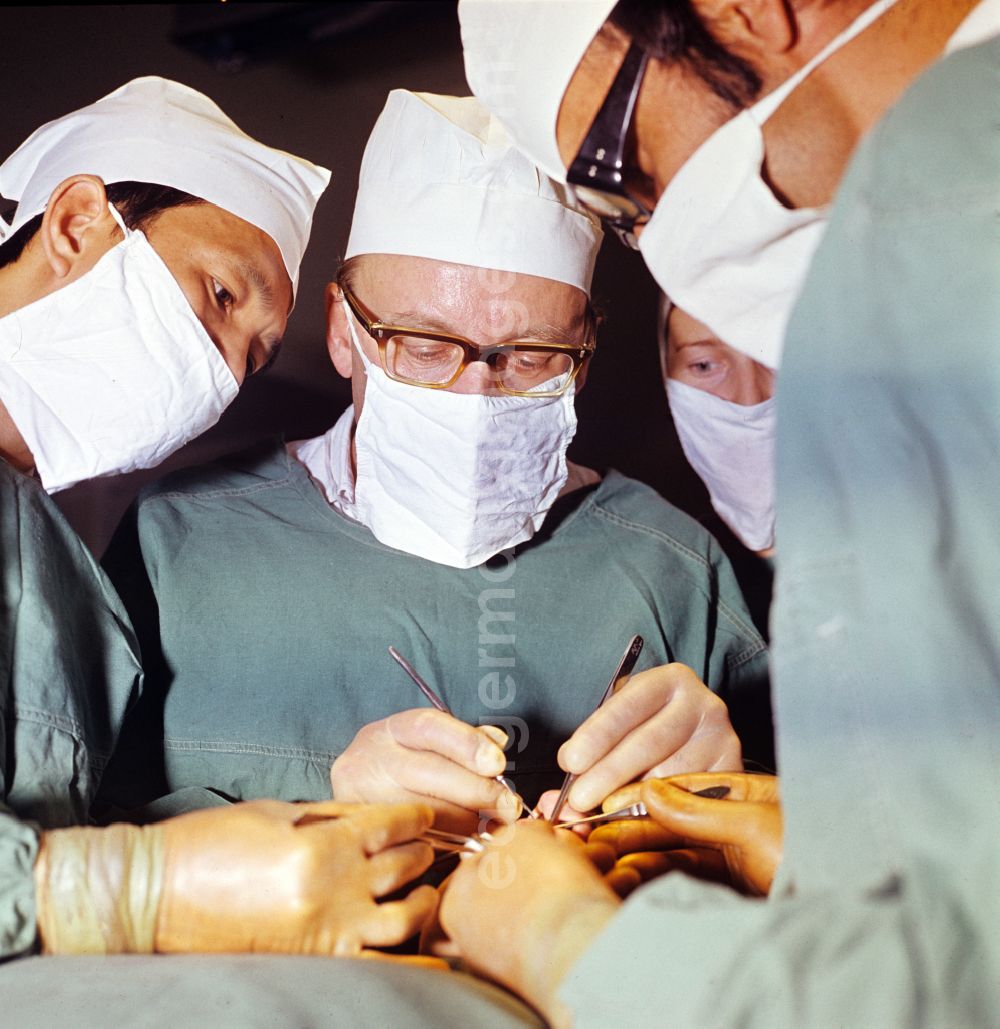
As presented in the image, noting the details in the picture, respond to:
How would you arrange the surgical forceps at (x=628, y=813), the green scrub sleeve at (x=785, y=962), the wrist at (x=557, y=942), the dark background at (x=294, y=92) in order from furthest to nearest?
the dark background at (x=294, y=92) → the surgical forceps at (x=628, y=813) → the wrist at (x=557, y=942) → the green scrub sleeve at (x=785, y=962)

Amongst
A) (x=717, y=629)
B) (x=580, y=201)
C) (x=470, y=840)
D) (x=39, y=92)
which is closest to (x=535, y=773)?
(x=470, y=840)

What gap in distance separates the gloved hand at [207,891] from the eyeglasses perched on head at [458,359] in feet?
1.51

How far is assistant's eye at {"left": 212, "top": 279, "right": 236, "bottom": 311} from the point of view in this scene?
3.01ft

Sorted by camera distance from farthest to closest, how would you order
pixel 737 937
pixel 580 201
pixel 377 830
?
pixel 580 201
pixel 377 830
pixel 737 937

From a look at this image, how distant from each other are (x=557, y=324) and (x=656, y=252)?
21 centimetres

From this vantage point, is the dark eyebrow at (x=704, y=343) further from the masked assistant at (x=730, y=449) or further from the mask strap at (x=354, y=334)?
the mask strap at (x=354, y=334)

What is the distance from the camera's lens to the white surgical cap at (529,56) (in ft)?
2.52

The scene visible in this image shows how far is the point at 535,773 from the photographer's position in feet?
2.93

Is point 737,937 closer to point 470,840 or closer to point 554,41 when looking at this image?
point 470,840

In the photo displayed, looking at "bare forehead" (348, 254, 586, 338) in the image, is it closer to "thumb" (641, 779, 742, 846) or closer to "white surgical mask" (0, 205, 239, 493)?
"white surgical mask" (0, 205, 239, 493)

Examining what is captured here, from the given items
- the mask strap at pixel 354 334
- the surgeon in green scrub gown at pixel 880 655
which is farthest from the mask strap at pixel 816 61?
the mask strap at pixel 354 334

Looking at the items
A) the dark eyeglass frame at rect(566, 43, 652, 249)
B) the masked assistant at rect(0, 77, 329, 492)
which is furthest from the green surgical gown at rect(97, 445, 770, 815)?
the dark eyeglass frame at rect(566, 43, 652, 249)

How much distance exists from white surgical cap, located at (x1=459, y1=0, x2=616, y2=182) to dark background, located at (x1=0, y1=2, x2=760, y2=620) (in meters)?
0.06

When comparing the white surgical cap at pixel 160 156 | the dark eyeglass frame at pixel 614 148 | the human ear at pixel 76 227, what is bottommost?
the human ear at pixel 76 227
